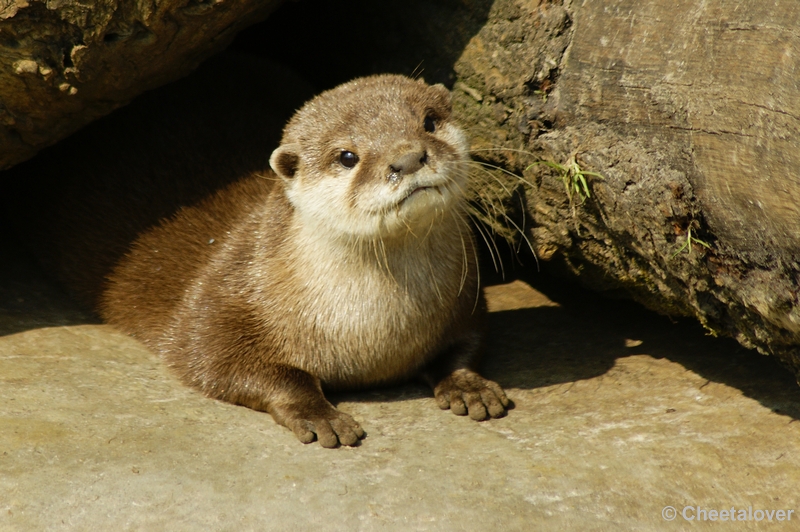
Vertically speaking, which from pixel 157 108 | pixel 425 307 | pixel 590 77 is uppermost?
pixel 590 77

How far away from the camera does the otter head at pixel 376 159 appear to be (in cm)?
274

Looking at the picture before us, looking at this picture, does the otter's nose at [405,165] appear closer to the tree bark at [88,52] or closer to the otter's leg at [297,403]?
the otter's leg at [297,403]

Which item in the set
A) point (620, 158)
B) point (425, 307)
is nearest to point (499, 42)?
point (620, 158)

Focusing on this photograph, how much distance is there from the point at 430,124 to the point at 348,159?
14.1 inches

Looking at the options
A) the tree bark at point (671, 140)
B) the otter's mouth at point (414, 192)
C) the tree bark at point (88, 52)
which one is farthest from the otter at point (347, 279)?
the tree bark at point (88, 52)

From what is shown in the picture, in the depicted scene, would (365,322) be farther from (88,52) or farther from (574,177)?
(88,52)

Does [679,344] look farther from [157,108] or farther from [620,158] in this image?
[157,108]

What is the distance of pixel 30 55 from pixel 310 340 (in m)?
1.42

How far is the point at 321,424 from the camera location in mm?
2936

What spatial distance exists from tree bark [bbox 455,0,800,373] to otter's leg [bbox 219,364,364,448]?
3.82ft

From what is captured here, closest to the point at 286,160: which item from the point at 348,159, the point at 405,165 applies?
the point at 348,159

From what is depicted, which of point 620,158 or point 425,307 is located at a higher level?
point 620,158

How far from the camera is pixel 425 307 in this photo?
10.5 feet

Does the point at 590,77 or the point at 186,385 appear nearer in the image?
the point at 590,77
